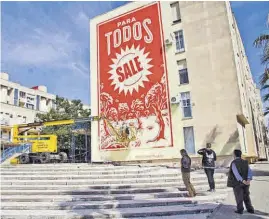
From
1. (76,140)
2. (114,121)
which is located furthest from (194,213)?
A: (76,140)

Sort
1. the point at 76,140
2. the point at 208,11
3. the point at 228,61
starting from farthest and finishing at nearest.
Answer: the point at 76,140
the point at 208,11
the point at 228,61

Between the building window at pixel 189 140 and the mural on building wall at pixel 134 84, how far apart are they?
1106mm

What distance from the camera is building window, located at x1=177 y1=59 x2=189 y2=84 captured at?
21.5 m

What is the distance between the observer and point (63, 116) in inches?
1383

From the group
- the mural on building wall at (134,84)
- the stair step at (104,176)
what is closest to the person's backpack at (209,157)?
the stair step at (104,176)

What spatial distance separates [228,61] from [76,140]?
21.4 metres

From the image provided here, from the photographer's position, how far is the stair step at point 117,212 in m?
7.32

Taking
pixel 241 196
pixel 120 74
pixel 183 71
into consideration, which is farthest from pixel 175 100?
pixel 241 196

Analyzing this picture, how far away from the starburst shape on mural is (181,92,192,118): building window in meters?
3.40

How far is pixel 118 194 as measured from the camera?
993cm

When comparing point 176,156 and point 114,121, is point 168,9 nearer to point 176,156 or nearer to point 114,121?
point 114,121

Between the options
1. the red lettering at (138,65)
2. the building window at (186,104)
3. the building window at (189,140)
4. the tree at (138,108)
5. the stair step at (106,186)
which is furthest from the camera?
the red lettering at (138,65)

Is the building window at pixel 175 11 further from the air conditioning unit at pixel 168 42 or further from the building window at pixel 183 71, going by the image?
the building window at pixel 183 71

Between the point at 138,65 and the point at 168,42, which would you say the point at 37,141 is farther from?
the point at 168,42
